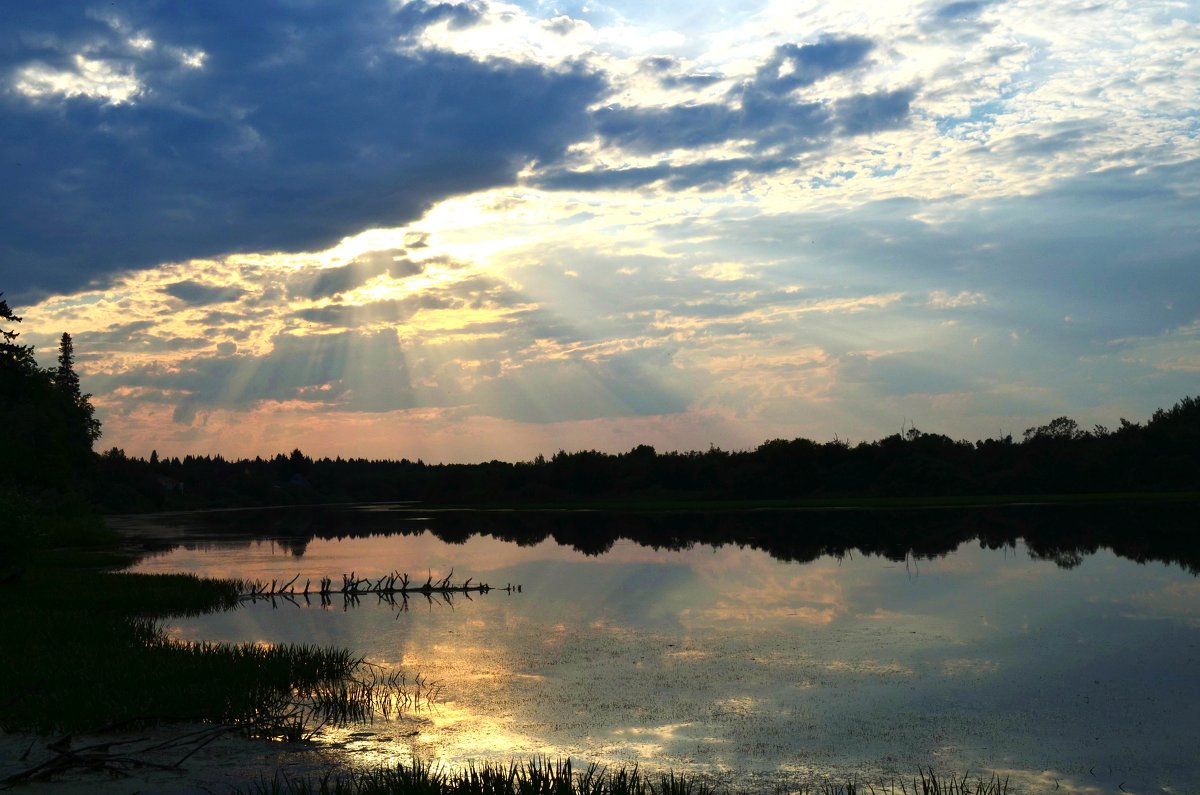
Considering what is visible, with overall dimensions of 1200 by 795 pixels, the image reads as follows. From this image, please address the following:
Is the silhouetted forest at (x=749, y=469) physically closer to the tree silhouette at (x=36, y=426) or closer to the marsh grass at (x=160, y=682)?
the tree silhouette at (x=36, y=426)

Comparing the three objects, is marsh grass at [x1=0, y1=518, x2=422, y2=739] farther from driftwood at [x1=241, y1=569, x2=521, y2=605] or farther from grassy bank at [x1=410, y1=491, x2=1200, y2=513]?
grassy bank at [x1=410, y1=491, x2=1200, y2=513]

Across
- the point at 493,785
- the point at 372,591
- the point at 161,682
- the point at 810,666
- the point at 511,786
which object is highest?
the point at 511,786

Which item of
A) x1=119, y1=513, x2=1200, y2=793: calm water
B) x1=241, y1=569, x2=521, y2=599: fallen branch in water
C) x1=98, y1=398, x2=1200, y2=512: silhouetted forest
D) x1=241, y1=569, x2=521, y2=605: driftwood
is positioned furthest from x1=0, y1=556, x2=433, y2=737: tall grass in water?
x1=98, y1=398, x2=1200, y2=512: silhouetted forest

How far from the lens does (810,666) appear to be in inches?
823

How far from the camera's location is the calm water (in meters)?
14.4

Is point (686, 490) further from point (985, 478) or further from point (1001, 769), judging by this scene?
point (1001, 769)

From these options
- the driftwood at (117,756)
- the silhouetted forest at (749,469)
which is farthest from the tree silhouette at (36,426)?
the driftwood at (117,756)

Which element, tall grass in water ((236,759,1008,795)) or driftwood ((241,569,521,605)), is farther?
driftwood ((241,569,521,605))

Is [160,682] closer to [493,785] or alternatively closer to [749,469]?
[493,785]

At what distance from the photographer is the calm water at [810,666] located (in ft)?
47.2

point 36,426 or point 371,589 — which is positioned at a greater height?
point 36,426

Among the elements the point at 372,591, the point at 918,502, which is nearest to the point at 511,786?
the point at 372,591

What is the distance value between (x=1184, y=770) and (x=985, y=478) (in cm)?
9523

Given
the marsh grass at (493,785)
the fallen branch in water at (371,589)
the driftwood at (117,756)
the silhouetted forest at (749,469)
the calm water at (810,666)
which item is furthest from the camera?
the silhouetted forest at (749,469)
